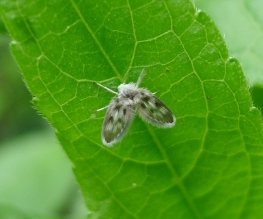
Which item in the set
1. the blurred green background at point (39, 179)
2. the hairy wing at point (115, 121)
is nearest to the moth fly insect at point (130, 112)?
the hairy wing at point (115, 121)

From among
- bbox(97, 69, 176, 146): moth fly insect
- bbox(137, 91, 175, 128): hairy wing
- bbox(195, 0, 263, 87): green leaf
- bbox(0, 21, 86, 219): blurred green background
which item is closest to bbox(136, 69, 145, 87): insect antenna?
bbox(97, 69, 176, 146): moth fly insect

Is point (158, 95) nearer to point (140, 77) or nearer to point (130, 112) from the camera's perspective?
point (140, 77)

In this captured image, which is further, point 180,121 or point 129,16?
point 180,121

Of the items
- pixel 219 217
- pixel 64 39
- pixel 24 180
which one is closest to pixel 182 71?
pixel 64 39

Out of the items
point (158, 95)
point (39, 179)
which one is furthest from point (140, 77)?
point (39, 179)

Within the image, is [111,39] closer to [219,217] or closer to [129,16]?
[129,16]

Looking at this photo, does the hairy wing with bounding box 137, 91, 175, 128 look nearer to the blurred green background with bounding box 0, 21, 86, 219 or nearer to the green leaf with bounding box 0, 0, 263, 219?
the green leaf with bounding box 0, 0, 263, 219
